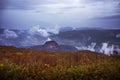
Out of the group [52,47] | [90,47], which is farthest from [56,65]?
[90,47]

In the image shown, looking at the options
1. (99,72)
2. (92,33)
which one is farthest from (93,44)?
(99,72)

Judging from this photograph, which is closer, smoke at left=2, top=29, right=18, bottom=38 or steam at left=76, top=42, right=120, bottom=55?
smoke at left=2, top=29, right=18, bottom=38

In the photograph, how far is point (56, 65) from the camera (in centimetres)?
706

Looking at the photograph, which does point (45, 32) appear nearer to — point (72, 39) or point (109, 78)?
point (72, 39)

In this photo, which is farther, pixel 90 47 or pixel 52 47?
pixel 90 47

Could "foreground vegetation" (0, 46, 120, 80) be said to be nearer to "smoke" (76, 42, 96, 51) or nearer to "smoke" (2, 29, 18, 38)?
"smoke" (76, 42, 96, 51)

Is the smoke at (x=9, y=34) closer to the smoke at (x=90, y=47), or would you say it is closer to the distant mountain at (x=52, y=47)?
the distant mountain at (x=52, y=47)

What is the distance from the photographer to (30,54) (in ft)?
24.3

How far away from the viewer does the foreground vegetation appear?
6539mm

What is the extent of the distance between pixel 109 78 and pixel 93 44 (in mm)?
1181

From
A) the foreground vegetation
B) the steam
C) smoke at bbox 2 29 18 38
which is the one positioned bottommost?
the foreground vegetation

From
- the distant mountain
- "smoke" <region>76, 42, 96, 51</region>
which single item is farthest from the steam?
the distant mountain

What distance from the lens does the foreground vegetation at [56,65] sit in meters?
6.54

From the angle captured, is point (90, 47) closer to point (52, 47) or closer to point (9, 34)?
point (52, 47)
